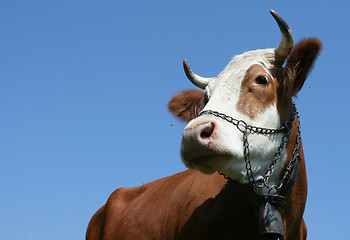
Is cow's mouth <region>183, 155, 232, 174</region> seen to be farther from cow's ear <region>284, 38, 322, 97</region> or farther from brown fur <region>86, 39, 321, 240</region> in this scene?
cow's ear <region>284, 38, 322, 97</region>

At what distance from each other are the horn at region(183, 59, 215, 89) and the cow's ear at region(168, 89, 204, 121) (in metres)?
0.27

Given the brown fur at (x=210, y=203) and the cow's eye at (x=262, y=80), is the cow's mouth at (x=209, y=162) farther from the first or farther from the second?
the cow's eye at (x=262, y=80)

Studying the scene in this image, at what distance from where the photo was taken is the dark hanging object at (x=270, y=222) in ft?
14.5

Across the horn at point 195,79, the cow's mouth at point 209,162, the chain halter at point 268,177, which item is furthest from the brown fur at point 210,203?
the cow's mouth at point 209,162

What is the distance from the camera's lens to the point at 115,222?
7324 mm

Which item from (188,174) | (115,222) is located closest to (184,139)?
(188,174)

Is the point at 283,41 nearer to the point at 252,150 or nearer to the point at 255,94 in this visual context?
the point at 255,94

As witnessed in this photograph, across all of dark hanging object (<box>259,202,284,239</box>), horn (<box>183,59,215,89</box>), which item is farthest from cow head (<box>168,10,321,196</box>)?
horn (<box>183,59,215,89</box>)

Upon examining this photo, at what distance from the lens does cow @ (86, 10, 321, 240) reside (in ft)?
14.1

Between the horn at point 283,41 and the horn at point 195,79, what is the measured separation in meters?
1.06

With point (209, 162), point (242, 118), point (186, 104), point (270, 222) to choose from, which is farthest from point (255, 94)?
point (186, 104)

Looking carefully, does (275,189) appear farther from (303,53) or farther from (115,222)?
(115,222)

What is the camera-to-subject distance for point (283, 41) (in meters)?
4.93

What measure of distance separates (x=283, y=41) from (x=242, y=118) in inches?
42.8
